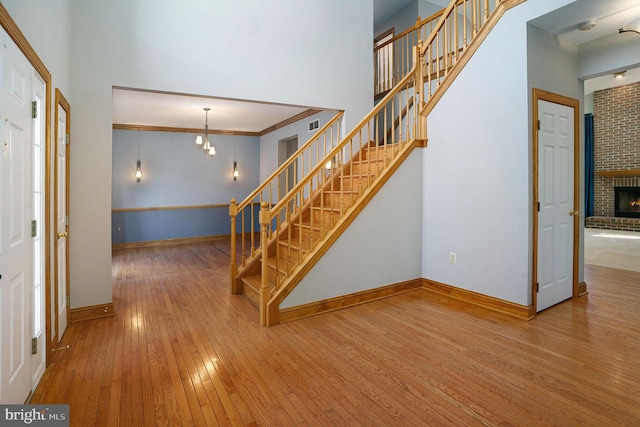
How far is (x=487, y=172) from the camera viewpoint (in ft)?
11.7

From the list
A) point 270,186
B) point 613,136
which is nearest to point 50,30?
point 270,186

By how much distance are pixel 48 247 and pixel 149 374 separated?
1.17 metres

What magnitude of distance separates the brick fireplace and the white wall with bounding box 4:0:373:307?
27.3 feet

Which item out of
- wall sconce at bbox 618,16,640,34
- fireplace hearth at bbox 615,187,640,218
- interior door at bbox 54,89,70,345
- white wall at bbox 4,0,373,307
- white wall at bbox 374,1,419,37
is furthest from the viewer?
fireplace hearth at bbox 615,187,640,218

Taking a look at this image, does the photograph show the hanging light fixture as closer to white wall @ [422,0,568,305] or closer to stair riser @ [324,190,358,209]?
stair riser @ [324,190,358,209]

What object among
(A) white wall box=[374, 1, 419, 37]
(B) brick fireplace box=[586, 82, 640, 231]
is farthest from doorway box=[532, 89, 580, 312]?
(B) brick fireplace box=[586, 82, 640, 231]

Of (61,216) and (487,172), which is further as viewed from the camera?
(487,172)

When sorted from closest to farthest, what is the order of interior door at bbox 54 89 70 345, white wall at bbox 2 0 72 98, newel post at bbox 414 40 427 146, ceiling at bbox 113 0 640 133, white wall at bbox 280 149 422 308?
1. white wall at bbox 2 0 72 98
2. interior door at bbox 54 89 70 345
3. ceiling at bbox 113 0 640 133
4. white wall at bbox 280 149 422 308
5. newel post at bbox 414 40 427 146

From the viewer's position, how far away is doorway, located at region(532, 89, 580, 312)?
132 inches

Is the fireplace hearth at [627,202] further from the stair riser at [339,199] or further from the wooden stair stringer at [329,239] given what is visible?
the stair riser at [339,199]

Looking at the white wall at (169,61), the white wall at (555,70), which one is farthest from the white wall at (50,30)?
the white wall at (555,70)

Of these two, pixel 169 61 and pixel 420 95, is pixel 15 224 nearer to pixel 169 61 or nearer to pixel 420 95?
pixel 169 61

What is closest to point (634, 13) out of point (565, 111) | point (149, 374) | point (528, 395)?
point (565, 111)

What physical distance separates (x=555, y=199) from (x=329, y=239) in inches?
96.4
